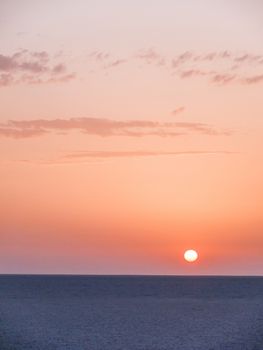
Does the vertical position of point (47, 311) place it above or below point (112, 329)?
above

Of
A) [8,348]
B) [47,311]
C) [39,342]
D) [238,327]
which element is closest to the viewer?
[8,348]

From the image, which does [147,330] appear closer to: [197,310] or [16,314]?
[16,314]

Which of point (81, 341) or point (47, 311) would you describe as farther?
point (47, 311)

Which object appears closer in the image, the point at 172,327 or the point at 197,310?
the point at 172,327

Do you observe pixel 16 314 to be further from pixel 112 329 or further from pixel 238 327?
pixel 238 327

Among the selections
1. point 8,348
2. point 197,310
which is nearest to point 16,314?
point 197,310

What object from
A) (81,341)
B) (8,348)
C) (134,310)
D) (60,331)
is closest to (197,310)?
(134,310)

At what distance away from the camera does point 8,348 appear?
206 ft

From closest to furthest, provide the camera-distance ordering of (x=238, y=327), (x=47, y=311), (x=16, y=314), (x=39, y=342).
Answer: (x=39, y=342)
(x=238, y=327)
(x=16, y=314)
(x=47, y=311)

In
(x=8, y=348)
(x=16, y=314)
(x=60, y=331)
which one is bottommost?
(x=8, y=348)

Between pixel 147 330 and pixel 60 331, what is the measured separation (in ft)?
30.4

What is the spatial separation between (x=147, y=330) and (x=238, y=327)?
1034 cm

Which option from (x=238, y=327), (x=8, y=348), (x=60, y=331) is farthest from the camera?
(x=238, y=327)

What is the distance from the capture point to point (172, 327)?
8919cm
